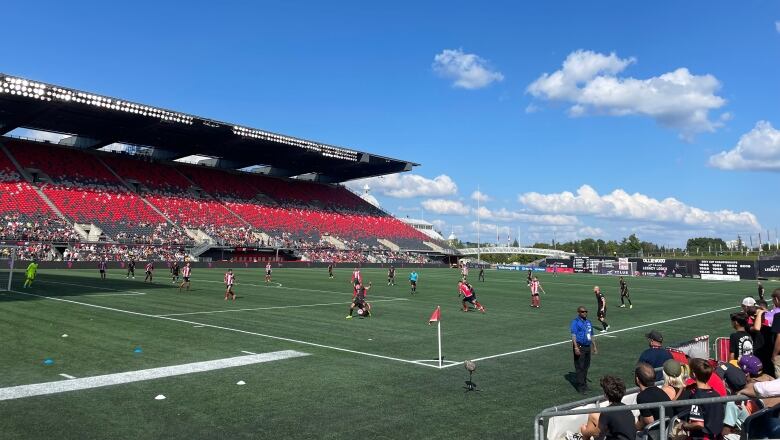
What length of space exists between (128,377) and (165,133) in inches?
2332

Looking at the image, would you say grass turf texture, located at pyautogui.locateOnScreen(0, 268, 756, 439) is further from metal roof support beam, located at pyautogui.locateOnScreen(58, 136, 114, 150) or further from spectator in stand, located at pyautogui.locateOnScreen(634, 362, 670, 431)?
metal roof support beam, located at pyautogui.locateOnScreen(58, 136, 114, 150)

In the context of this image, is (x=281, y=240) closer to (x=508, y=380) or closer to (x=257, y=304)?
(x=257, y=304)

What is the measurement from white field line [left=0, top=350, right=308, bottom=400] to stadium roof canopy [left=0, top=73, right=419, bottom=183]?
43118 millimetres

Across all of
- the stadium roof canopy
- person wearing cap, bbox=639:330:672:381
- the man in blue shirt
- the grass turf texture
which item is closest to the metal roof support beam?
the stadium roof canopy

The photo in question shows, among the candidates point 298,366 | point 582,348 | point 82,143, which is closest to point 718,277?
point 582,348

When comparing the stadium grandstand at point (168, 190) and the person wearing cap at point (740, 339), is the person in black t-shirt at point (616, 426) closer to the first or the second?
the person wearing cap at point (740, 339)

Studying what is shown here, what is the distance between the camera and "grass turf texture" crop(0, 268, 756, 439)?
8312 mm

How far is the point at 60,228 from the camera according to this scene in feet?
172

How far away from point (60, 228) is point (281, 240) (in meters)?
26.8

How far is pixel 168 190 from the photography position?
71375mm

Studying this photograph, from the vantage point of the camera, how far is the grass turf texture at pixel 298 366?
27.3 feet

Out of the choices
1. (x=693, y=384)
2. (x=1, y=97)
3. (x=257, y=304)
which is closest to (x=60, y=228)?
(x=1, y=97)

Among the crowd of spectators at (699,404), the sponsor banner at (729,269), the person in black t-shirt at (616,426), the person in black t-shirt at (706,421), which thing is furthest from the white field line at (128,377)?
the sponsor banner at (729,269)

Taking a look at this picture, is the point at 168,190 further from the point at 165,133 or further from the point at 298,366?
the point at 298,366
